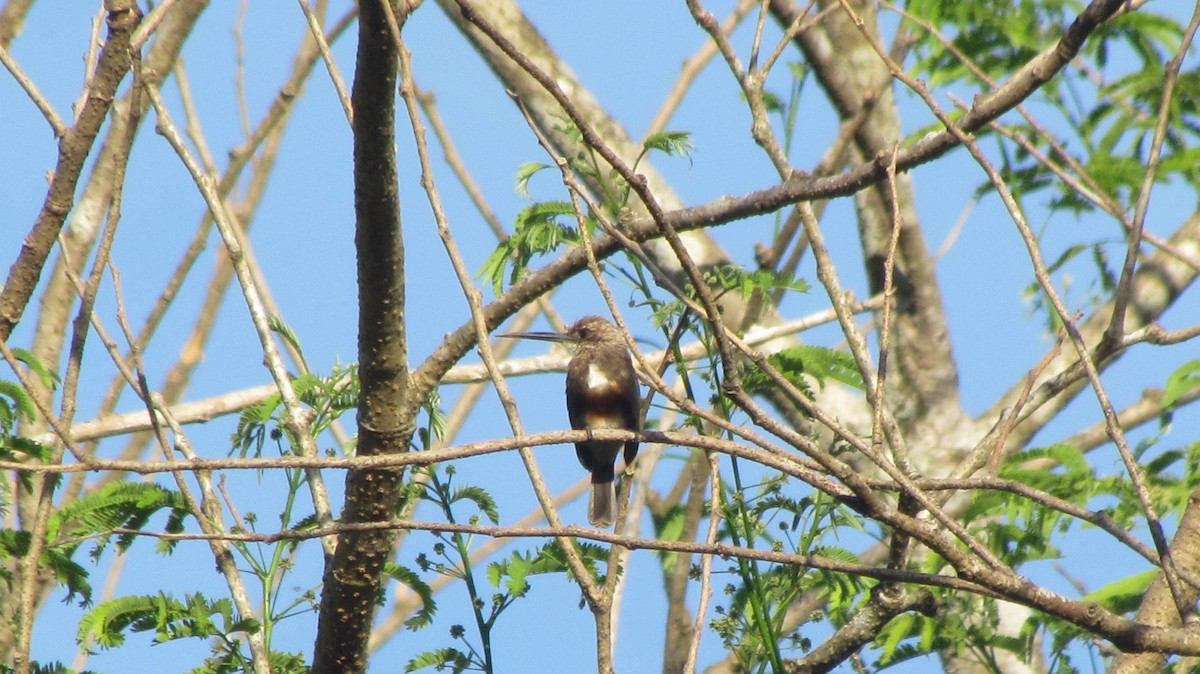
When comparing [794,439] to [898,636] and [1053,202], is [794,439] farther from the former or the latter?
[1053,202]

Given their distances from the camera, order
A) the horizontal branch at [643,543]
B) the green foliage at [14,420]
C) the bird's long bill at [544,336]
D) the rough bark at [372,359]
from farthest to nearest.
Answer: the bird's long bill at [544,336] < the green foliage at [14,420] < the rough bark at [372,359] < the horizontal branch at [643,543]

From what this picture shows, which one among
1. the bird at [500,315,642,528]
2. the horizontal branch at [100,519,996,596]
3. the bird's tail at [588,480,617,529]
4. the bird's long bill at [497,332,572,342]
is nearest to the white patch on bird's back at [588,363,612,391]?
the bird at [500,315,642,528]

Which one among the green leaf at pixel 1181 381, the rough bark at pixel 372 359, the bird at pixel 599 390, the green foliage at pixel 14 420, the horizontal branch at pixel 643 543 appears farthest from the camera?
the bird at pixel 599 390

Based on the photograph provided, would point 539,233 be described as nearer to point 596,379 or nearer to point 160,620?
point 160,620

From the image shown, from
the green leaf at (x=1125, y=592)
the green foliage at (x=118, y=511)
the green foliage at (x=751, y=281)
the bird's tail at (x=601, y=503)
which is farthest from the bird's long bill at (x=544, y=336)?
the green leaf at (x=1125, y=592)

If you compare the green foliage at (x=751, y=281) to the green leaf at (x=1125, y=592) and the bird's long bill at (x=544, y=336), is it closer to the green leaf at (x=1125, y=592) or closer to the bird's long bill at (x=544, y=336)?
the green leaf at (x=1125, y=592)

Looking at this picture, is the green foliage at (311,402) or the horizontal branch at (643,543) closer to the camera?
the horizontal branch at (643,543)

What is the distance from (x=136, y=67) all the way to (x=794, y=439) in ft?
7.46

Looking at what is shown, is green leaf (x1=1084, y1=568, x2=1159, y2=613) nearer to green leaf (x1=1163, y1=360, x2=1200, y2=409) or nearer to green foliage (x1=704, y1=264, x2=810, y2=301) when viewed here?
green leaf (x1=1163, y1=360, x2=1200, y2=409)

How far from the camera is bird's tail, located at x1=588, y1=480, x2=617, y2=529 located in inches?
266

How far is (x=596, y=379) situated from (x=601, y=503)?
0.81m

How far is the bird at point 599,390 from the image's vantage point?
6387 mm

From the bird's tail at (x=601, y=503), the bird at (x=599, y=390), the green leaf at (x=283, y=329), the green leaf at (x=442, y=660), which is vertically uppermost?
the bird at (x=599, y=390)

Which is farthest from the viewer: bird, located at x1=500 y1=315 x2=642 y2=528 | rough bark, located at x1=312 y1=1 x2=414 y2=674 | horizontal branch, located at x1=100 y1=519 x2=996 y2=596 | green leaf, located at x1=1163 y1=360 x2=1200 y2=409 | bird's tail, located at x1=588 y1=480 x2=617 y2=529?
bird's tail, located at x1=588 y1=480 x2=617 y2=529
